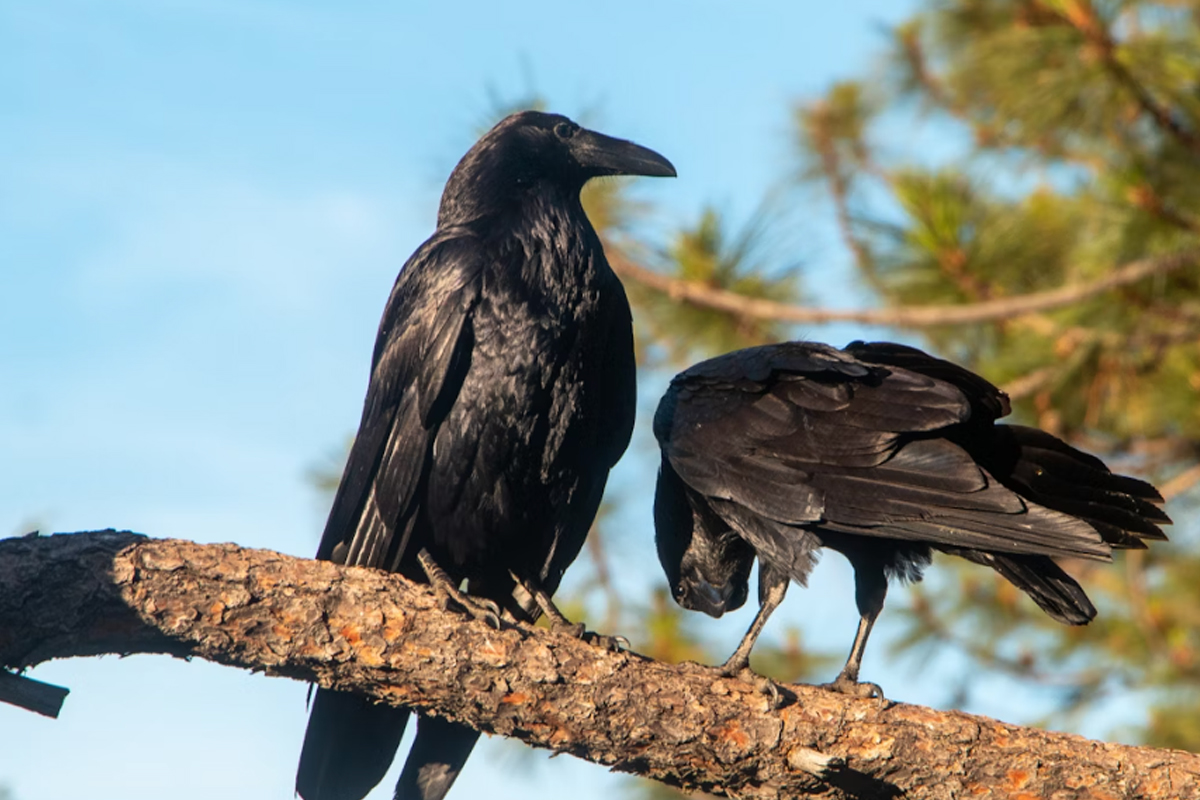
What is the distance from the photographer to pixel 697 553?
3.92 m

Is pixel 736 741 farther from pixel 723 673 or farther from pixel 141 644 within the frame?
pixel 141 644

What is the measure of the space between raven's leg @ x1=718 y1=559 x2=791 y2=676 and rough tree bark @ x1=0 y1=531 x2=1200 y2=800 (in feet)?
0.64

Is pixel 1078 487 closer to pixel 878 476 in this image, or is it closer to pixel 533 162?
pixel 878 476

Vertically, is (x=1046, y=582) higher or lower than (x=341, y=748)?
higher

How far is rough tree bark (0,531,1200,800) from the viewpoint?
116 inches

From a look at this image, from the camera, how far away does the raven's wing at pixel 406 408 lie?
12.2ft

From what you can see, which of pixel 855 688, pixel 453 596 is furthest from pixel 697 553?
pixel 453 596

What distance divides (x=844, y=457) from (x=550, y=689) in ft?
3.09

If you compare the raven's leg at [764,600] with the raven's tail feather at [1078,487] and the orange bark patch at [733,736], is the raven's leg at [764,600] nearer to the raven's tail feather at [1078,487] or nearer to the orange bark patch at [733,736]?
the orange bark patch at [733,736]

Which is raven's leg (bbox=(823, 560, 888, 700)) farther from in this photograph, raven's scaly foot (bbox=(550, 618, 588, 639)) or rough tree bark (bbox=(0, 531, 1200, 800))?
raven's scaly foot (bbox=(550, 618, 588, 639))

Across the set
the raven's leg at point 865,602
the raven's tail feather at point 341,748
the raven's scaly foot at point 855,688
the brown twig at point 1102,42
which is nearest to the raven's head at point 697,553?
the raven's leg at point 865,602

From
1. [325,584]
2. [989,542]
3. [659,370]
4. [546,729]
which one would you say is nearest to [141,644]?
[325,584]

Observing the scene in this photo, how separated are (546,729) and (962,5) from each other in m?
6.59

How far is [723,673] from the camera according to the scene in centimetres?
332
